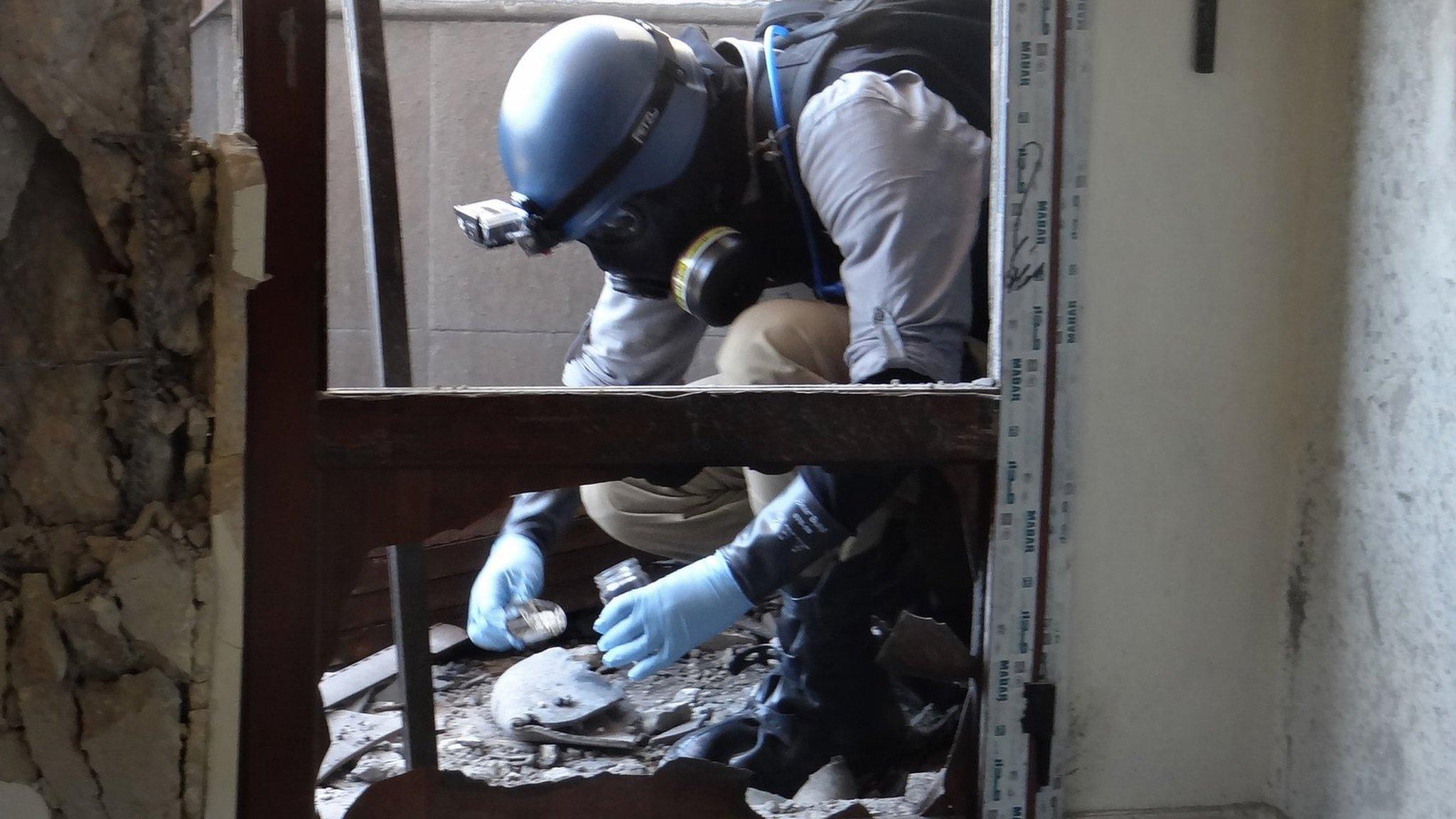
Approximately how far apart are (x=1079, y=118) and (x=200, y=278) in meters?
0.98

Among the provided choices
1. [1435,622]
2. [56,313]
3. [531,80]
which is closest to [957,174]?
[531,80]

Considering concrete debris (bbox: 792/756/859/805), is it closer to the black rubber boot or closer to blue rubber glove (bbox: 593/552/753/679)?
the black rubber boot

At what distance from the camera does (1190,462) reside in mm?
1348

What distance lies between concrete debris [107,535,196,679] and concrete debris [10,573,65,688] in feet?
0.21

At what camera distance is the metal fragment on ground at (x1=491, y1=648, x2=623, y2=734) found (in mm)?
2057

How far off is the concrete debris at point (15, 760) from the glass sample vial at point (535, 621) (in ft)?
2.39

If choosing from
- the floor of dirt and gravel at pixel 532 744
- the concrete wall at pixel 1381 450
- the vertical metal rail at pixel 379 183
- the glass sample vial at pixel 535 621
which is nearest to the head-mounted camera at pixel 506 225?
the vertical metal rail at pixel 379 183

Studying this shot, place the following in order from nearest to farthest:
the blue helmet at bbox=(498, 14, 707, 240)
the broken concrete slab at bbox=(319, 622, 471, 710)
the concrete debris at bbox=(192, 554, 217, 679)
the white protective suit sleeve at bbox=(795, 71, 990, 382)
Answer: the concrete debris at bbox=(192, 554, 217, 679) < the white protective suit sleeve at bbox=(795, 71, 990, 382) < the blue helmet at bbox=(498, 14, 707, 240) < the broken concrete slab at bbox=(319, 622, 471, 710)

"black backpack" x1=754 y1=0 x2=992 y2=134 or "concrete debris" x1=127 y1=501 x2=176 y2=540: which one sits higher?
"black backpack" x1=754 y1=0 x2=992 y2=134

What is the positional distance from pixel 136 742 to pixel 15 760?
12cm

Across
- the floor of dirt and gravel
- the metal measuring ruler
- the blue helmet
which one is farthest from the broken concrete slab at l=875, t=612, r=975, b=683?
the blue helmet

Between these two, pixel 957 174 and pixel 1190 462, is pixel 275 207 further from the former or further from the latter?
pixel 1190 462

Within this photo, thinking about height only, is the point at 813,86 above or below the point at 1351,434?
above

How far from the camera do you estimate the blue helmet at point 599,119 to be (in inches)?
67.4
